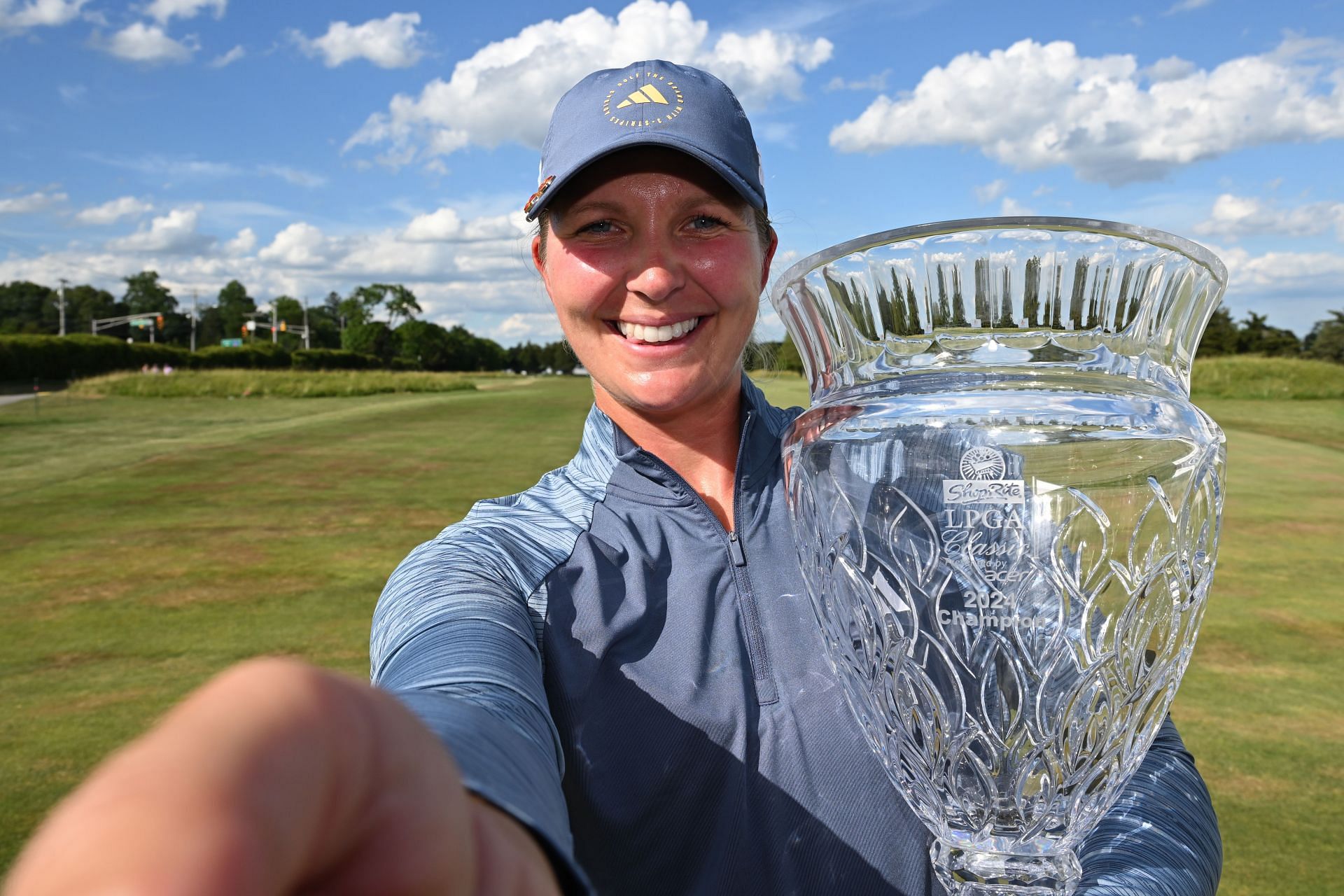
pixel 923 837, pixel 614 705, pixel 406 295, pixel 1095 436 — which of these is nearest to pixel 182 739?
pixel 1095 436

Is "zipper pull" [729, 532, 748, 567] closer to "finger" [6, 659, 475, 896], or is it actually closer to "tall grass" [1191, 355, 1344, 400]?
"finger" [6, 659, 475, 896]

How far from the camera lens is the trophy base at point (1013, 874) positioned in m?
0.84

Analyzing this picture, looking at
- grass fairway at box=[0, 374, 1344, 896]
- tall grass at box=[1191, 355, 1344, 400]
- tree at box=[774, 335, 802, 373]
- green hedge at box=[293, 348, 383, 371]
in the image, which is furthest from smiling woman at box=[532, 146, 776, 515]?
green hedge at box=[293, 348, 383, 371]

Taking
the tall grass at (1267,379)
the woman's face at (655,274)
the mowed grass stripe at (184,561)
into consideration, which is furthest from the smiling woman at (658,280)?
the tall grass at (1267,379)

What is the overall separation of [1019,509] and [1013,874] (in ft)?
1.01

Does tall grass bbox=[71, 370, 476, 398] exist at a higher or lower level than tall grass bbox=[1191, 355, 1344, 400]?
lower

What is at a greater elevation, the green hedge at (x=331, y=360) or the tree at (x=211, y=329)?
the tree at (x=211, y=329)

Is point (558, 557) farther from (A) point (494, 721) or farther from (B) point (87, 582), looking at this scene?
(B) point (87, 582)

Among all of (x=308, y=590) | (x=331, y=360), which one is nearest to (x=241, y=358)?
(x=331, y=360)

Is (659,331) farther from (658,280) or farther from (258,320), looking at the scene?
(258,320)

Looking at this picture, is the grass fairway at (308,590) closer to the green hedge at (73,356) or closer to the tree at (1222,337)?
the green hedge at (73,356)

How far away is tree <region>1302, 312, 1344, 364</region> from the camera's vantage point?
55.2 m

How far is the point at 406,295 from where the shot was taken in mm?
87875

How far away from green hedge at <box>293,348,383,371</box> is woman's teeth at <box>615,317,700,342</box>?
52.9 m
